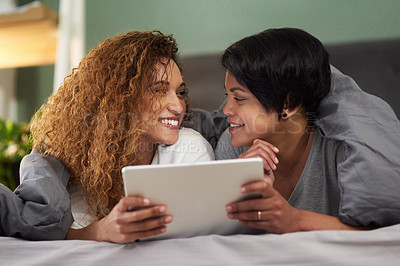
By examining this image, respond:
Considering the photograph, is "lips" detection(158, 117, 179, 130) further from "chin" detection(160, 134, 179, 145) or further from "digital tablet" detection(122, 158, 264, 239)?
"digital tablet" detection(122, 158, 264, 239)

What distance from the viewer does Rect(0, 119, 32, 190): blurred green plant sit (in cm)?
232

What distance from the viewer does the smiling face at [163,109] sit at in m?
1.30

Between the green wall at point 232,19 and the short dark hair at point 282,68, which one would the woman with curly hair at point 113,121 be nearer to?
the short dark hair at point 282,68

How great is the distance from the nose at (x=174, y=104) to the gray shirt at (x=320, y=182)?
17.1 inches

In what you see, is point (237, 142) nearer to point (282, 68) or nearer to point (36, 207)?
point (282, 68)

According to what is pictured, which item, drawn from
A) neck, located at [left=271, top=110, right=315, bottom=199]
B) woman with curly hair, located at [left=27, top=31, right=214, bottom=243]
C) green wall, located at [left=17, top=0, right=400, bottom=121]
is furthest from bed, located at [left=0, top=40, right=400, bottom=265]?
green wall, located at [left=17, top=0, right=400, bottom=121]

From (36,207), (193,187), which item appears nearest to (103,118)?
(36,207)

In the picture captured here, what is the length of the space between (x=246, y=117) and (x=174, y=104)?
0.78ft

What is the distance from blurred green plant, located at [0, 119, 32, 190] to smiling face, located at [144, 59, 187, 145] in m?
1.31

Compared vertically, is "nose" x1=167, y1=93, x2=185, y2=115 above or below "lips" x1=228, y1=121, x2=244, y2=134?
above

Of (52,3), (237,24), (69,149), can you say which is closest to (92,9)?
(52,3)

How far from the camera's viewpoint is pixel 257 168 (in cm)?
81

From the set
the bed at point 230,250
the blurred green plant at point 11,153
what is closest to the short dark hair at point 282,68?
the bed at point 230,250

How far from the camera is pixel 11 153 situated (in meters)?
2.44
